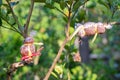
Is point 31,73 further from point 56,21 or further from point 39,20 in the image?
point 56,21

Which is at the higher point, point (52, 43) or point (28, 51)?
point (28, 51)

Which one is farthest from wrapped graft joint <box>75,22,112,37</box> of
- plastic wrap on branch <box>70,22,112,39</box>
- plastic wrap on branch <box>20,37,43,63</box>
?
plastic wrap on branch <box>20,37,43,63</box>

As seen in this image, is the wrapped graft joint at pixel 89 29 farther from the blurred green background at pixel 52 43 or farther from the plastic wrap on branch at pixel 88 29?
the blurred green background at pixel 52 43

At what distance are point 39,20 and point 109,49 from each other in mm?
1663

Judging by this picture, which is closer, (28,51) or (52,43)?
(28,51)

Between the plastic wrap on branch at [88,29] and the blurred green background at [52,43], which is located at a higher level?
the plastic wrap on branch at [88,29]

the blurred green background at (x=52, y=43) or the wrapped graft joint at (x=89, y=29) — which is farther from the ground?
the wrapped graft joint at (x=89, y=29)

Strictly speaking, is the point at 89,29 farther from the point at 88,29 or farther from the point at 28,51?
the point at 28,51

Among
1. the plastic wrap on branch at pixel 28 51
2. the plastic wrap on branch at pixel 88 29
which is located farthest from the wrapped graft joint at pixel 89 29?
the plastic wrap on branch at pixel 28 51

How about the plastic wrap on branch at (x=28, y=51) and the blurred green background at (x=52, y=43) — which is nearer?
the plastic wrap on branch at (x=28, y=51)

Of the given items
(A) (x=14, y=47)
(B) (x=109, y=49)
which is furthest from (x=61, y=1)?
(B) (x=109, y=49)

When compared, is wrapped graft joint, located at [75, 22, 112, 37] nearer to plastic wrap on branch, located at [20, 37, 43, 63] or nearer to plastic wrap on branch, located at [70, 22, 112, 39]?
plastic wrap on branch, located at [70, 22, 112, 39]

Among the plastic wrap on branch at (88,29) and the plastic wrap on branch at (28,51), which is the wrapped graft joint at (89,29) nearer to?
the plastic wrap on branch at (88,29)

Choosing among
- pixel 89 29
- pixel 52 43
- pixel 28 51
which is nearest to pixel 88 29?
pixel 89 29
